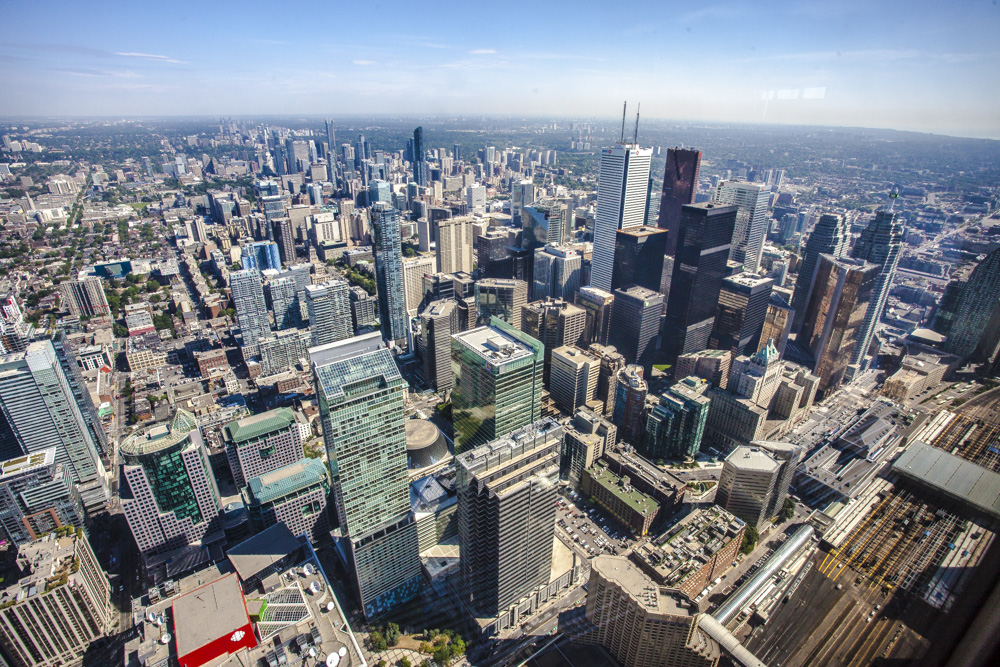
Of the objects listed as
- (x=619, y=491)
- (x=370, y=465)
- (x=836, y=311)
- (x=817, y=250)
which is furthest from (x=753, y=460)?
(x=817, y=250)

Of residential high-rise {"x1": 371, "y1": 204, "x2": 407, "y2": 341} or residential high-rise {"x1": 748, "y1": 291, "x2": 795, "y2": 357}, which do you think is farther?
residential high-rise {"x1": 371, "y1": 204, "x2": 407, "y2": 341}

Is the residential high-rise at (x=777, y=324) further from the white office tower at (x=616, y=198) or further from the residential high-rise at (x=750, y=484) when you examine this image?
the residential high-rise at (x=750, y=484)

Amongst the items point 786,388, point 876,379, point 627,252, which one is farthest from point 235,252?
point 876,379

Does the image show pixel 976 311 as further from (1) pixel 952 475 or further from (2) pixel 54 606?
(2) pixel 54 606

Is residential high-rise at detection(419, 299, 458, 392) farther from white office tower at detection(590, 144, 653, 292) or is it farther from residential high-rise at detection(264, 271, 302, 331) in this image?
white office tower at detection(590, 144, 653, 292)

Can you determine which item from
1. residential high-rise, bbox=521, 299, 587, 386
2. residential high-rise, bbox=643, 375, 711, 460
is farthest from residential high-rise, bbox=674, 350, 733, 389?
residential high-rise, bbox=521, 299, 587, 386
